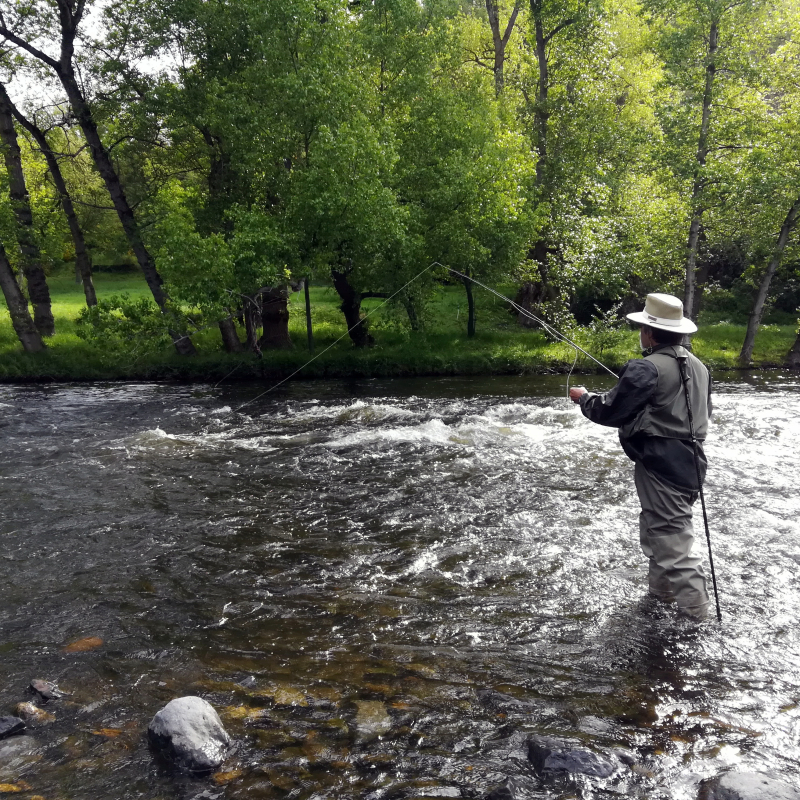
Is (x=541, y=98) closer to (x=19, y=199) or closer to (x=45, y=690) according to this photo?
(x=19, y=199)

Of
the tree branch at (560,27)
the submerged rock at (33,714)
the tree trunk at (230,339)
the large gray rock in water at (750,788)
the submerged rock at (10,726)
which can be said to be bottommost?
the large gray rock in water at (750,788)

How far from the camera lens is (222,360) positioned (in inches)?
928

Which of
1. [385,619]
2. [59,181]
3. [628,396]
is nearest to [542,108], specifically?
[59,181]

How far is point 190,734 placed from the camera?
4.78 metres

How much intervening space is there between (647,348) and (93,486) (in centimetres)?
897

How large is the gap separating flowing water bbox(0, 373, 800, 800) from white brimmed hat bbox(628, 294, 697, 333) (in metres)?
2.71

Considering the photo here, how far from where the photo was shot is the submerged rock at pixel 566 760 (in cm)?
462

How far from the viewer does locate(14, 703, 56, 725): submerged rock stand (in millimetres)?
5234

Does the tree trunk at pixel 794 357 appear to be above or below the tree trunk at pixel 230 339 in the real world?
below

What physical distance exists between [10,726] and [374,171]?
19.3 metres

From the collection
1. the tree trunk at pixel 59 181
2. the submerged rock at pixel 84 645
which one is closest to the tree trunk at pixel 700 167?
the tree trunk at pixel 59 181

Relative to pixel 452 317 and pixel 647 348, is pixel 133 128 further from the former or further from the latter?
pixel 647 348

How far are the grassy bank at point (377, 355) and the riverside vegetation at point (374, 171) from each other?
138mm

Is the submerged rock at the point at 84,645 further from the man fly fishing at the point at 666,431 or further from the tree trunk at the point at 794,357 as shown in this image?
the tree trunk at the point at 794,357
